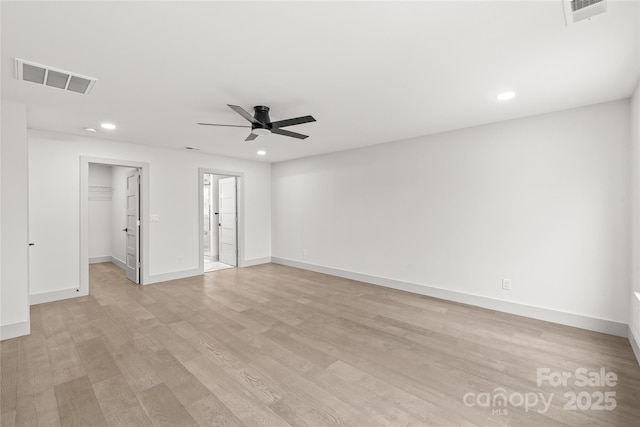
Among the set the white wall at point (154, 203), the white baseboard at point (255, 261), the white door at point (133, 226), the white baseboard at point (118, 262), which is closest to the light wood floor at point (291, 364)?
the white wall at point (154, 203)

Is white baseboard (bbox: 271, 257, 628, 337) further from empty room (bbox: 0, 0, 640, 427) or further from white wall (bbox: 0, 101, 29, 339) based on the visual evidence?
white wall (bbox: 0, 101, 29, 339)

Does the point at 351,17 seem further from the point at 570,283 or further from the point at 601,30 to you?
the point at 570,283

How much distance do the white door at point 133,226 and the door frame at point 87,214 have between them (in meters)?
0.13

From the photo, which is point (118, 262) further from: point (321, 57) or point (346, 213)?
point (321, 57)

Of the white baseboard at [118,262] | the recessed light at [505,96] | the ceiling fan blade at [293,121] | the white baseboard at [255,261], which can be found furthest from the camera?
the white baseboard at [255,261]

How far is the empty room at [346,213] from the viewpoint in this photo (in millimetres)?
1857

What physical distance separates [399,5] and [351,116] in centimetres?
194

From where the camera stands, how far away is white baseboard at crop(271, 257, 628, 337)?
10.0ft

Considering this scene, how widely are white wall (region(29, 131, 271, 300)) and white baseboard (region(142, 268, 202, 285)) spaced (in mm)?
21

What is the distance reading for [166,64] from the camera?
225 centimetres

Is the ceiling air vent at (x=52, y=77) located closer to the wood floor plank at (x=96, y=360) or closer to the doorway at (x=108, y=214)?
the wood floor plank at (x=96, y=360)

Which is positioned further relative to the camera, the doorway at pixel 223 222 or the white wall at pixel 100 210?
the white wall at pixel 100 210

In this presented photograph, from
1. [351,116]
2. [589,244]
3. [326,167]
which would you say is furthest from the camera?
[326,167]

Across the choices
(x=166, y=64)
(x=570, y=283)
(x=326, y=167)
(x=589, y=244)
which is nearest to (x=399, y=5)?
(x=166, y=64)
